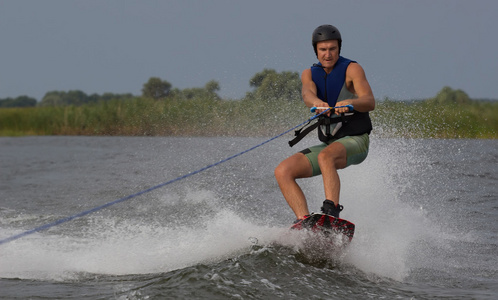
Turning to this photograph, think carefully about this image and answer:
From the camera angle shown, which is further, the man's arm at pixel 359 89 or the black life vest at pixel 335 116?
the black life vest at pixel 335 116

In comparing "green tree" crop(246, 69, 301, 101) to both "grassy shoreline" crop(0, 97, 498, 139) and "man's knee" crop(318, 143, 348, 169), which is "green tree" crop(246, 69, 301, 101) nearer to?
"grassy shoreline" crop(0, 97, 498, 139)

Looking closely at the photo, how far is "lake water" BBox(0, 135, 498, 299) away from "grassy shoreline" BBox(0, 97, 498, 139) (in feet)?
10.1

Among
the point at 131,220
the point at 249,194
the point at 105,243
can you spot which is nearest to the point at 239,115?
the point at 249,194

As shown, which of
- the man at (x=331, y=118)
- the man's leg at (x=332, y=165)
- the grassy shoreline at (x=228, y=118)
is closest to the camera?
the man's leg at (x=332, y=165)

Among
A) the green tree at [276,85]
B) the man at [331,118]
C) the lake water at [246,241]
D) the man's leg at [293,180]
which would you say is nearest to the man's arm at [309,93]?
the man at [331,118]

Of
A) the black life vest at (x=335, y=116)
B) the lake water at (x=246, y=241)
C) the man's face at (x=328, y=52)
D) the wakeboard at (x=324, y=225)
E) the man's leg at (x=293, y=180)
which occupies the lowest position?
the lake water at (x=246, y=241)

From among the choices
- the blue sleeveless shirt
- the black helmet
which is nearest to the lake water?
the blue sleeveless shirt

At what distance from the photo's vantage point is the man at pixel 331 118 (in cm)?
502

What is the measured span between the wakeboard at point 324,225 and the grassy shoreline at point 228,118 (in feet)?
23.4

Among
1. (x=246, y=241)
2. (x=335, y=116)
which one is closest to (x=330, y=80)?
(x=335, y=116)

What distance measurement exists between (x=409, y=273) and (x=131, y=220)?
380 cm

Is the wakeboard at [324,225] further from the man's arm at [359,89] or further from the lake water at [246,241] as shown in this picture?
the man's arm at [359,89]

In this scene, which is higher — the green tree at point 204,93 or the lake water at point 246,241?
the green tree at point 204,93

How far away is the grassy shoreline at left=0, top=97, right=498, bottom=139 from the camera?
54.0 ft
